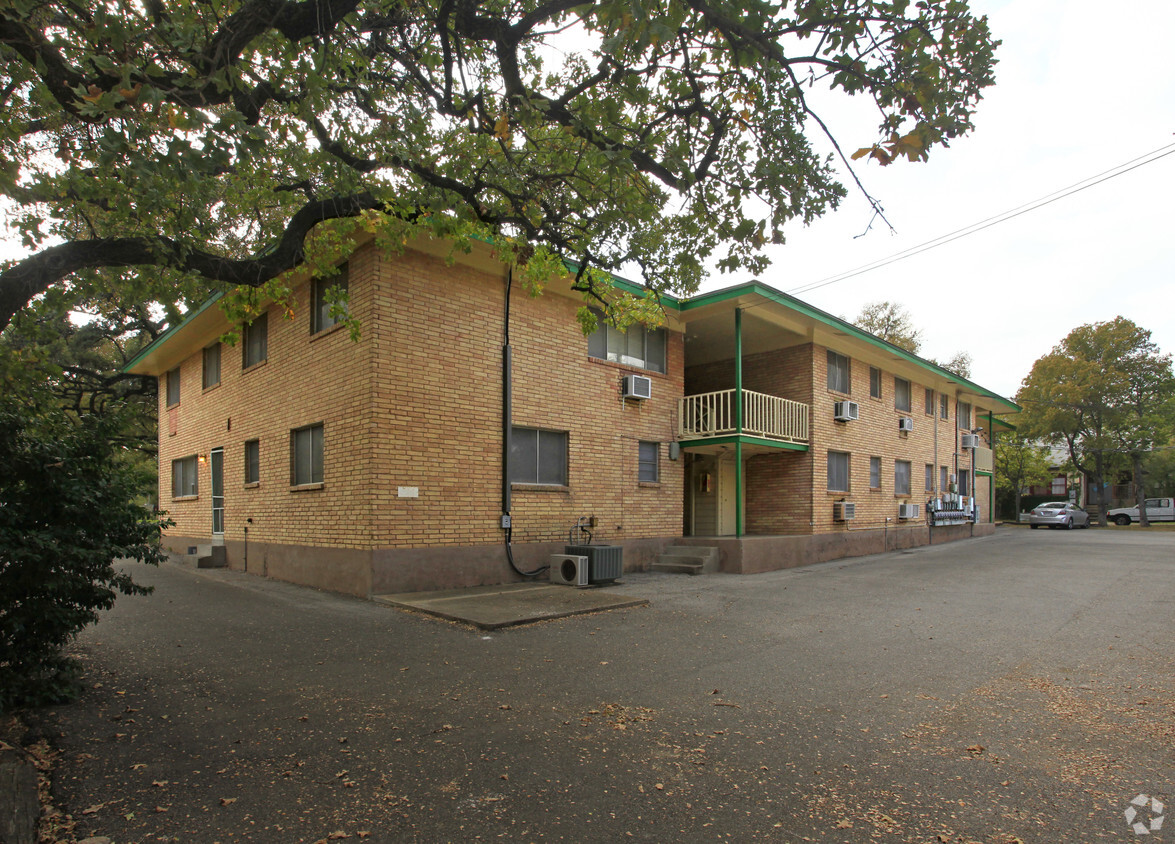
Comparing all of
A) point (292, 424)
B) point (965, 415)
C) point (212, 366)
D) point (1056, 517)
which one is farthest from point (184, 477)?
point (1056, 517)

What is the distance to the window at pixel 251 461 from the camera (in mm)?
14094

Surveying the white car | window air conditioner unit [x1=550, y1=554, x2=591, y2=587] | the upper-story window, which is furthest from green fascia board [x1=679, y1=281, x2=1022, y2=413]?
the white car

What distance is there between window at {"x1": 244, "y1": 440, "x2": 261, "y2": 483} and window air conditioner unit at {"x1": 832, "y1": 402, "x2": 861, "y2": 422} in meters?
13.6

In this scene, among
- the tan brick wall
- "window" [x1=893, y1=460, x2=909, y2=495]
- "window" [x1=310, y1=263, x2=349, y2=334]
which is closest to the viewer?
Answer: the tan brick wall

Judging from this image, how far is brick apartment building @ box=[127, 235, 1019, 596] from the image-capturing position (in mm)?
10648

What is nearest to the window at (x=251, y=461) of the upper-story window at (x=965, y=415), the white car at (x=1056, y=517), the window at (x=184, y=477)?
the window at (x=184, y=477)

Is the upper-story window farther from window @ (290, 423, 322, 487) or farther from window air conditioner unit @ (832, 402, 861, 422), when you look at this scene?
window @ (290, 423, 322, 487)

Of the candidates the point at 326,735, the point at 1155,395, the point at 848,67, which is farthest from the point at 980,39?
the point at 1155,395

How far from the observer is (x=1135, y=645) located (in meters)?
7.02

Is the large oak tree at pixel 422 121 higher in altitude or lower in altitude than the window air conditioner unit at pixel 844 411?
higher

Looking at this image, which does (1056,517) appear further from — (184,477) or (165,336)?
(165,336)

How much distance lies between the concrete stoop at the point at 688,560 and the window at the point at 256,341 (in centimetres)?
911

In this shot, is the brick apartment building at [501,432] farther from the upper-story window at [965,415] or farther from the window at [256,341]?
the upper-story window at [965,415]

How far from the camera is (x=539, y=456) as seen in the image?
12.5m
